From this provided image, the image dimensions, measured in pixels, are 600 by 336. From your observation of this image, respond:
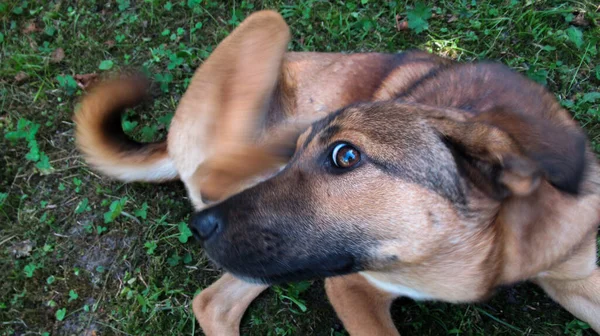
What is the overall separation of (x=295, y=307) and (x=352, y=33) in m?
2.29

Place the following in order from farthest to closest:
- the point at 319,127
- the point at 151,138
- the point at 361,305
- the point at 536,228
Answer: the point at 151,138 < the point at 361,305 < the point at 319,127 < the point at 536,228

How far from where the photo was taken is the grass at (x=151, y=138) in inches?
126

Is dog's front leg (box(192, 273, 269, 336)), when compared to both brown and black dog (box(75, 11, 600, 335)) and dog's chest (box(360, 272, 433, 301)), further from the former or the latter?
dog's chest (box(360, 272, 433, 301))

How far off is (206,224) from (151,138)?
185 centimetres

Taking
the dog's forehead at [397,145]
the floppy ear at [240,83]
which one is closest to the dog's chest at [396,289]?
the dog's forehead at [397,145]

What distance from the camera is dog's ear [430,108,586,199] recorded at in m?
1.73

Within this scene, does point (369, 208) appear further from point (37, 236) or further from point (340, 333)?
point (37, 236)

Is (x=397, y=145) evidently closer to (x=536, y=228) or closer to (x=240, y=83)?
(x=536, y=228)

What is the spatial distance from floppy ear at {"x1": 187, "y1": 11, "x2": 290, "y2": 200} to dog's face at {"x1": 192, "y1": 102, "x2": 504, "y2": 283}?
3.15 feet

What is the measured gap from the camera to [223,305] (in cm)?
307

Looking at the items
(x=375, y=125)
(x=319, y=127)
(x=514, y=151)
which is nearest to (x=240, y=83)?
(x=319, y=127)

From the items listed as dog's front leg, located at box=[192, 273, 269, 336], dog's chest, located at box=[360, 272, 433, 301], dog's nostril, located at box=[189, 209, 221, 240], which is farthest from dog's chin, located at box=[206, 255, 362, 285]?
dog's front leg, located at box=[192, 273, 269, 336]

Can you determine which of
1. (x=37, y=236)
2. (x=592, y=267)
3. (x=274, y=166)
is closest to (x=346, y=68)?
(x=274, y=166)

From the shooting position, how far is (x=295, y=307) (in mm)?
3203
